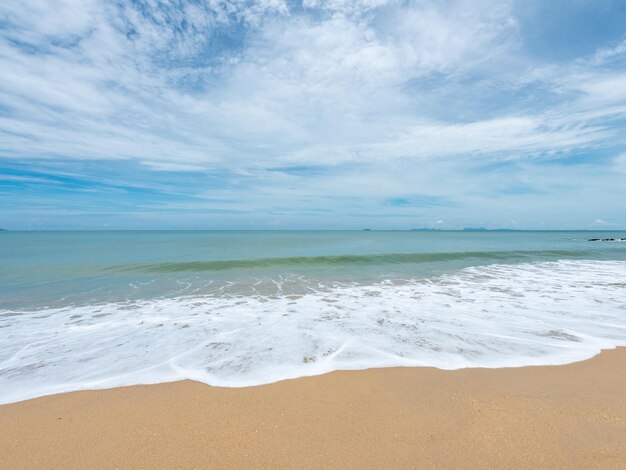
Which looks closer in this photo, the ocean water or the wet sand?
the wet sand

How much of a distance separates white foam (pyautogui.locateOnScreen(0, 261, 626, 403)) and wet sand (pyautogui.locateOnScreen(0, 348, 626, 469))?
1.78ft

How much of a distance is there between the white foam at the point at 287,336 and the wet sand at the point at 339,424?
1.78 feet

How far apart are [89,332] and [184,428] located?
16.5ft

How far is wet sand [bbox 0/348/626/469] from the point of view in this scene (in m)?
2.88

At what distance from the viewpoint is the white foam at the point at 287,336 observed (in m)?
4.89

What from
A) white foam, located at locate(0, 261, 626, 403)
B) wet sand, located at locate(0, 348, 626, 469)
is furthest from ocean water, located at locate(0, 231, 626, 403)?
wet sand, located at locate(0, 348, 626, 469)

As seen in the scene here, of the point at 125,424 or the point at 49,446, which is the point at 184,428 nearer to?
the point at 125,424

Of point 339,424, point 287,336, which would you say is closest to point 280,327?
point 287,336

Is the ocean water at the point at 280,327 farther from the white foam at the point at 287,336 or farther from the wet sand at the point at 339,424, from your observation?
the wet sand at the point at 339,424

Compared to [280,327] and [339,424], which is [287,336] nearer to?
[280,327]

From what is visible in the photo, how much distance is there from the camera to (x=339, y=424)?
3371 mm

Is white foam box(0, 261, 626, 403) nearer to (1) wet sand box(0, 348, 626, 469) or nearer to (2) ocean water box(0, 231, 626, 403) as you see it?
(2) ocean water box(0, 231, 626, 403)

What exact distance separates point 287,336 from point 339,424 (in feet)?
10.4

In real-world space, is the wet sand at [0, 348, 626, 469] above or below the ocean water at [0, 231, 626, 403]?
above
